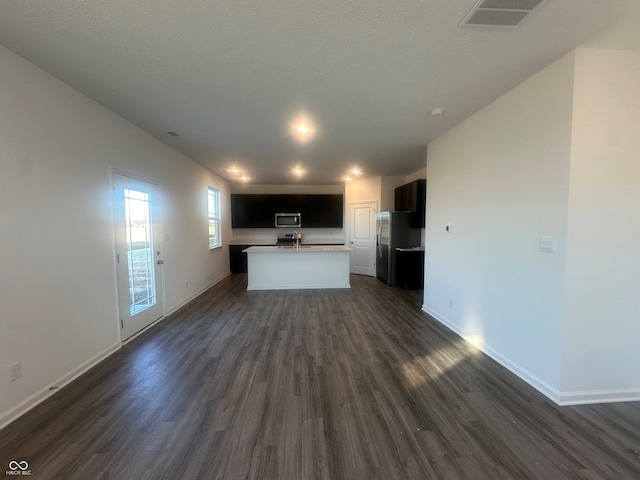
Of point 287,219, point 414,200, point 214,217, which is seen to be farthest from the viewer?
point 287,219

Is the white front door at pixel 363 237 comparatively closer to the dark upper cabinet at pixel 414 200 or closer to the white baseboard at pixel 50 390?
the dark upper cabinet at pixel 414 200

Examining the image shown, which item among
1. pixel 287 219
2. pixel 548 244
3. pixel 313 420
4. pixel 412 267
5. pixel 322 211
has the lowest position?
pixel 313 420

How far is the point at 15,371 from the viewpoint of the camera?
1.85 m

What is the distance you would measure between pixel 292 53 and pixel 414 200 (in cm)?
437

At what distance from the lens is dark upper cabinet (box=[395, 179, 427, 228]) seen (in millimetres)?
5402

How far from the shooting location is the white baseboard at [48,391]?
5.89 ft

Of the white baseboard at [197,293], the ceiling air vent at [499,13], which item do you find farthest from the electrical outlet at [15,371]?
the ceiling air vent at [499,13]

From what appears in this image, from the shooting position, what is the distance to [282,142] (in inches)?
150

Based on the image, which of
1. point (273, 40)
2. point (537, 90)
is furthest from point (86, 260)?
point (537, 90)

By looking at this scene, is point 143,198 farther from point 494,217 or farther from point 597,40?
point 597,40

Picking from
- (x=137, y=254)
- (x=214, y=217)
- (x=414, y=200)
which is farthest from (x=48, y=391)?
(x=414, y=200)

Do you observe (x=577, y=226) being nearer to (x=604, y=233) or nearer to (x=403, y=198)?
(x=604, y=233)

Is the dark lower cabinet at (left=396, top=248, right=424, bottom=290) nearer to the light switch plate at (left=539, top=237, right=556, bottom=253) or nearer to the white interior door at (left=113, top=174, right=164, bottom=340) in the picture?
the light switch plate at (left=539, top=237, right=556, bottom=253)

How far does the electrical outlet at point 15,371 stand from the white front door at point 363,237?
247 inches
